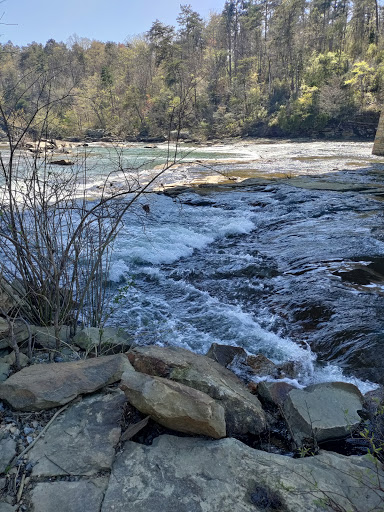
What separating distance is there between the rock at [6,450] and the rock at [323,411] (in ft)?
5.45

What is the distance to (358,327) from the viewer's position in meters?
3.81

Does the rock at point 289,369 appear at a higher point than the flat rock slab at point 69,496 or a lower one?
lower

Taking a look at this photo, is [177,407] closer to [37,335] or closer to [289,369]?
[37,335]

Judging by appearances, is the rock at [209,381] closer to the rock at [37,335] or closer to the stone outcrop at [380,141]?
the rock at [37,335]

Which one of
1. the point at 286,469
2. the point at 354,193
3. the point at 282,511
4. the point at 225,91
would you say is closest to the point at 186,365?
the point at 286,469

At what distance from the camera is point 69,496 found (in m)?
1.50

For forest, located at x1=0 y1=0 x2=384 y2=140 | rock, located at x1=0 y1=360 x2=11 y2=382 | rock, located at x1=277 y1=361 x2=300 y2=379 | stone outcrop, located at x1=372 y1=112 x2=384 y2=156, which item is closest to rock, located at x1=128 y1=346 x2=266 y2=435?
rock, located at x1=277 y1=361 x2=300 y2=379

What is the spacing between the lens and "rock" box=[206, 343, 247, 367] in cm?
318

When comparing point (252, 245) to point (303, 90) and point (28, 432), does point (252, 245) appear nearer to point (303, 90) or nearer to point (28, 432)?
point (28, 432)

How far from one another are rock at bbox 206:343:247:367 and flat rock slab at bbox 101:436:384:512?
1308 millimetres

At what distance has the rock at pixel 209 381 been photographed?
2193 mm

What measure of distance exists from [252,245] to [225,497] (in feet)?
18.0

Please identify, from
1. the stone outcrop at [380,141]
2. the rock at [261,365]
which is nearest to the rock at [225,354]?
the rock at [261,365]

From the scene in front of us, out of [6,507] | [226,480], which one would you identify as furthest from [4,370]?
[226,480]
